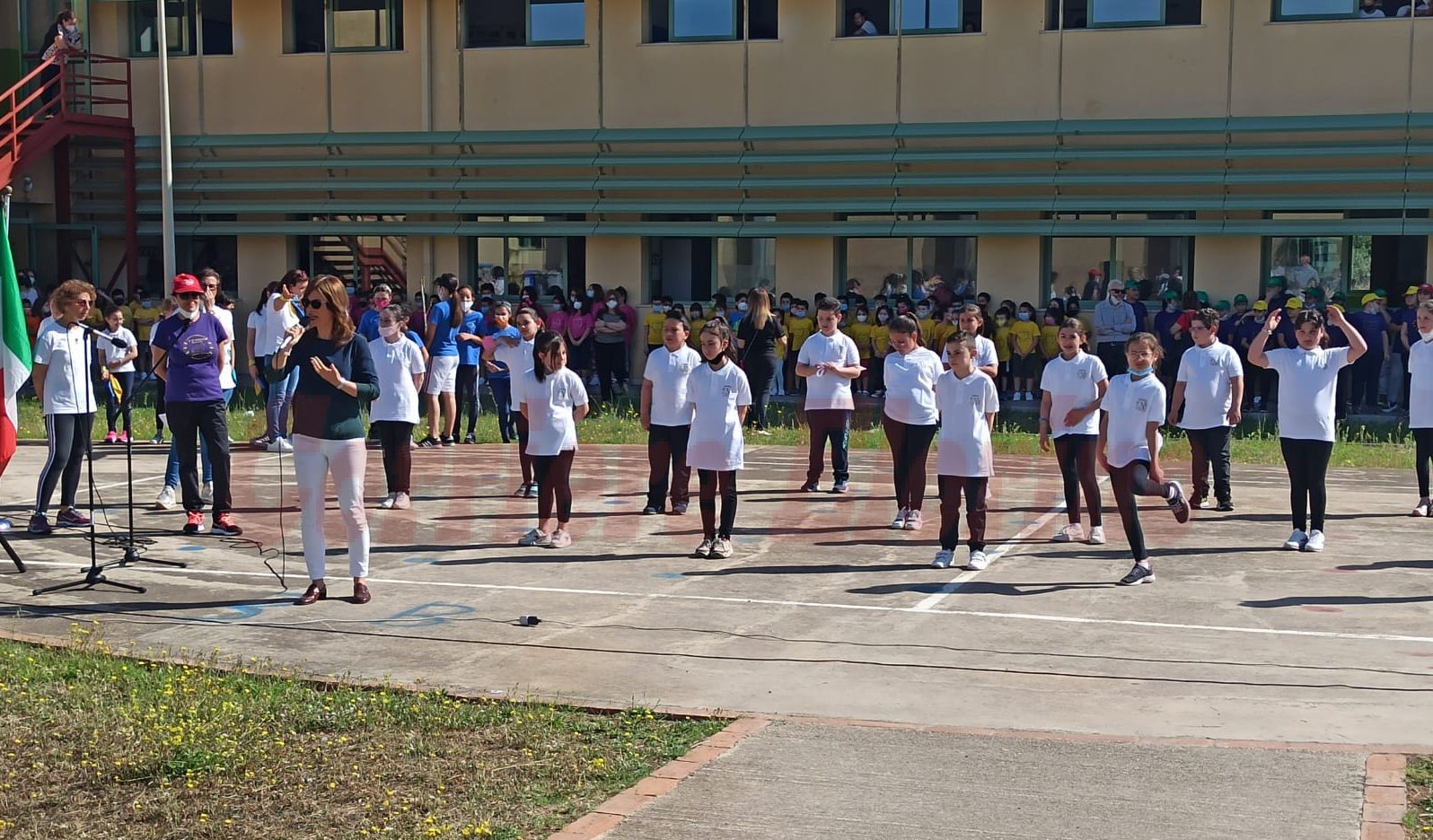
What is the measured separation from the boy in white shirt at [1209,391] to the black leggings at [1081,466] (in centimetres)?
144

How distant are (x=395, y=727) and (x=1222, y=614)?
5.39m

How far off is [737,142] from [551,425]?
1641 cm

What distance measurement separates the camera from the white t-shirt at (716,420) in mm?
12086

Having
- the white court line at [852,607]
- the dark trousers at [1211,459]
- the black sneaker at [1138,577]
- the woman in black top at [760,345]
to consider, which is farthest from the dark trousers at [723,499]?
the woman in black top at [760,345]

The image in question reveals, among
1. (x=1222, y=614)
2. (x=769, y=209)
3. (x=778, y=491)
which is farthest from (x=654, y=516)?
(x=769, y=209)

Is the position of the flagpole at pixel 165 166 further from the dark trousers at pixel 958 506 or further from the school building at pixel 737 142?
the dark trousers at pixel 958 506

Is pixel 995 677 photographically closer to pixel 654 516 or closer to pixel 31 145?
pixel 654 516

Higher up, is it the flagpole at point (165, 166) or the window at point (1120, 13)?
the window at point (1120, 13)

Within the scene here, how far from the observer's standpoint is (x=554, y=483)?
1273 cm

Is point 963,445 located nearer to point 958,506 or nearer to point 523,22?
point 958,506

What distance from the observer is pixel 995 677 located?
28.7 feet

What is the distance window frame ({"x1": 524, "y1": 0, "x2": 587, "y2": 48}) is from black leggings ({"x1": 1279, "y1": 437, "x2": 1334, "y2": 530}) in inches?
764

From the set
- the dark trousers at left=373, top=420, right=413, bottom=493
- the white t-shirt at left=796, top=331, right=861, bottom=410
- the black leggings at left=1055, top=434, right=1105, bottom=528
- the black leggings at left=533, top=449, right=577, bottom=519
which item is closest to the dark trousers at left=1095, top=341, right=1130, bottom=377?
the white t-shirt at left=796, top=331, right=861, bottom=410

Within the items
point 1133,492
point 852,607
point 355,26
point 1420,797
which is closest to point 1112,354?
point 1133,492
